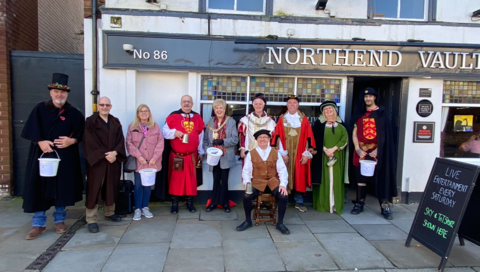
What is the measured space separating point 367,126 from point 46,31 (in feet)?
25.9

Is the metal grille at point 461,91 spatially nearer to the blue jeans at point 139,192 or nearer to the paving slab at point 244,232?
the paving slab at point 244,232

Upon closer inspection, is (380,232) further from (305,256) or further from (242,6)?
(242,6)

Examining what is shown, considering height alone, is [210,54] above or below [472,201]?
above

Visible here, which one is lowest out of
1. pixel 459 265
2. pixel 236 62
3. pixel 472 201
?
pixel 459 265

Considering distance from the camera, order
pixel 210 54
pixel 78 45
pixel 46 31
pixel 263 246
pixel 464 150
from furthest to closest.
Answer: pixel 78 45 < pixel 46 31 < pixel 464 150 < pixel 210 54 < pixel 263 246

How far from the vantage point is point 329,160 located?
5.36m

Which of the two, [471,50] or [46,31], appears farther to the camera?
[46,31]

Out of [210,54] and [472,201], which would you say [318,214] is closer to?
[472,201]

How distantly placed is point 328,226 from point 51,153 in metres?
4.14

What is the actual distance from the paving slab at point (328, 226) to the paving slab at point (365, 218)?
0.64 feet

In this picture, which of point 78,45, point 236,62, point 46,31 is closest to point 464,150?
point 236,62

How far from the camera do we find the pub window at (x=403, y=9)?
5.83m

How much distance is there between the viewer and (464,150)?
6.33 meters

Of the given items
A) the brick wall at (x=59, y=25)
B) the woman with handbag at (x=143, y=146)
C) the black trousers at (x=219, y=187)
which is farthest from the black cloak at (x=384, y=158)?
the brick wall at (x=59, y=25)
